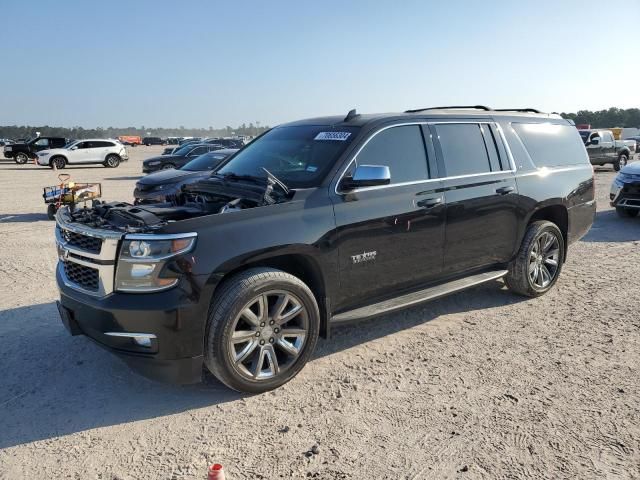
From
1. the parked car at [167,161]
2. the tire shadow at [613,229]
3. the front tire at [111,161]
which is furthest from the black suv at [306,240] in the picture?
the front tire at [111,161]

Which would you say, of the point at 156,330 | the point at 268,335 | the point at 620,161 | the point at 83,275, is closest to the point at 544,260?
the point at 268,335

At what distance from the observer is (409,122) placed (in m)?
4.54

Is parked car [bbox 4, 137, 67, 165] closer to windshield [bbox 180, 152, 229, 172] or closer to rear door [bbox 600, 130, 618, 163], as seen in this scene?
windshield [bbox 180, 152, 229, 172]

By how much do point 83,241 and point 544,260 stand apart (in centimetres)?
470

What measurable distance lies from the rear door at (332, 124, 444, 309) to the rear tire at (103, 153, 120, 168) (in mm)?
28586

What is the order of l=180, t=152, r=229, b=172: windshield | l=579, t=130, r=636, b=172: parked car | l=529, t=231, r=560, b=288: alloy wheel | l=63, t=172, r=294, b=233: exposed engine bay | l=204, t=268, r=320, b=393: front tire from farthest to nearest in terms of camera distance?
l=579, t=130, r=636, b=172: parked car, l=180, t=152, r=229, b=172: windshield, l=529, t=231, r=560, b=288: alloy wheel, l=63, t=172, r=294, b=233: exposed engine bay, l=204, t=268, r=320, b=393: front tire

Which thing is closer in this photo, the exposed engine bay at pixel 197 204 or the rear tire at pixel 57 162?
the exposed engine bay at pixel 197 204

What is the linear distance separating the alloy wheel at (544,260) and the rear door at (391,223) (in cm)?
156

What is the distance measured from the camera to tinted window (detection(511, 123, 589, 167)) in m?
5.62

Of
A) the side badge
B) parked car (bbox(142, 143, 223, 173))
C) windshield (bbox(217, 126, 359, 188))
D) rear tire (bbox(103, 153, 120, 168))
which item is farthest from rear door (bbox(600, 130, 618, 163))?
rear tire (bbox(103, 153, 120, 168))

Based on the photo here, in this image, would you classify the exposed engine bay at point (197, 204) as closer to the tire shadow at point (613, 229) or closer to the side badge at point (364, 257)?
the side badge at point (364, 257)

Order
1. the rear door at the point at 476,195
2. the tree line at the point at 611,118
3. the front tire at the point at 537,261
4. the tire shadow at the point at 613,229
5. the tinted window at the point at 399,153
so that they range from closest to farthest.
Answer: the tinted window at the point at 399,153, the rear door at the point at 476,195, the front tire at the point at 537,261, the tire shadow at the point at 613,229, the tree line at the point at 611,118

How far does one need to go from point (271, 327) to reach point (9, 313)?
3.19m

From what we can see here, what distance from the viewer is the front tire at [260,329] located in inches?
134
